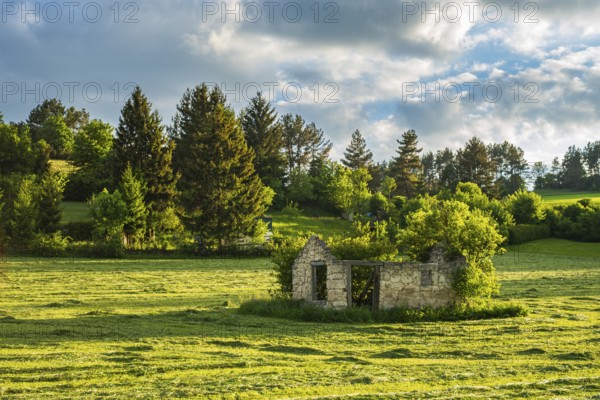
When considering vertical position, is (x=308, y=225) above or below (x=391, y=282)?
above

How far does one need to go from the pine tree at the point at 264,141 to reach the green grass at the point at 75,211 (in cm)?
2590

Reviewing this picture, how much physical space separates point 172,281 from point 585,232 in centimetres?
5848

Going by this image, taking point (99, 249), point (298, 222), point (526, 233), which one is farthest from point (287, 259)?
point (526, 233)

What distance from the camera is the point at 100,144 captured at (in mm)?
81125

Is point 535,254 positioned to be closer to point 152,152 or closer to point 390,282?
point 152,152

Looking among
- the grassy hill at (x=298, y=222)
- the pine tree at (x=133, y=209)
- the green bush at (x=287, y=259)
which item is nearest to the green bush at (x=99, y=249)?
the pine tree at (x=133, y=209)

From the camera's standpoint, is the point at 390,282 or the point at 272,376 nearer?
the point at 272,376

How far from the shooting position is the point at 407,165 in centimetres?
10525

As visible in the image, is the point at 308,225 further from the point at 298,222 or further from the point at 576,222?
the point at 576,222

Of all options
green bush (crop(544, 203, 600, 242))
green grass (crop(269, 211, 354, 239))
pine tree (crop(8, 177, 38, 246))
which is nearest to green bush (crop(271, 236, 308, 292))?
pine tree (crop(8, 177, 38, 246))

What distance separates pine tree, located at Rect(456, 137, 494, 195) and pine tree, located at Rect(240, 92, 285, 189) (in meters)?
34.9

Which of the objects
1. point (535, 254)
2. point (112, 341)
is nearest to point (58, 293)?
point (112, 341)

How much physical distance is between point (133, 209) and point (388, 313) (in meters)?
40.4

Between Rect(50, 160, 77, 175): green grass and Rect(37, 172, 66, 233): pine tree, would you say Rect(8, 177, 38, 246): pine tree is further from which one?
Rect(50, 160, 77, 175): green grass
